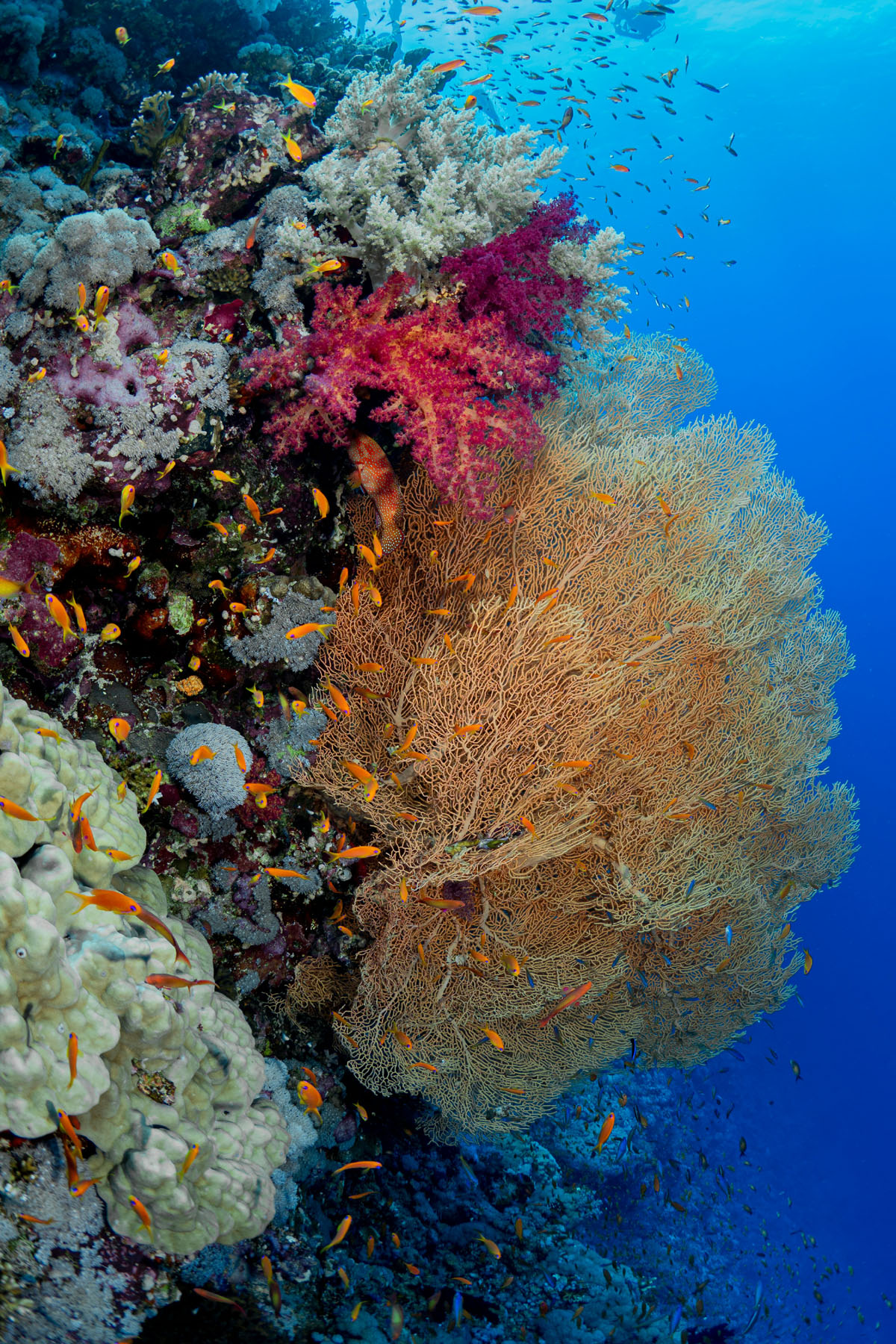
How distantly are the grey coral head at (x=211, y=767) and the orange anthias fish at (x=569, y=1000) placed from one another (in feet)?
7.60

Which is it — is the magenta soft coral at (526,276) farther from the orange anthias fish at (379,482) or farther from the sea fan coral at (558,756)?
the orange anthias fish at (379,482)

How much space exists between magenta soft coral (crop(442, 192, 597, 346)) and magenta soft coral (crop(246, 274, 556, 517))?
144 mm

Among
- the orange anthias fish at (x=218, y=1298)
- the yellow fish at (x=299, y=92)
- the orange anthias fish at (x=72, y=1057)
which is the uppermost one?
the yellow fish at (x=299, y=92)

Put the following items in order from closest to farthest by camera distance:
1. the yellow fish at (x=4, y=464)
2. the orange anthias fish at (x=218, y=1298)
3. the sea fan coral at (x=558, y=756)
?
the yellow fish at (x=4, y=464) → the orange anthias fish at (x=218, y=1298) → the sea fan coral at (x=558, y=756)

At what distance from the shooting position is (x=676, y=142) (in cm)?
4516

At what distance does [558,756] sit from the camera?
3.75m

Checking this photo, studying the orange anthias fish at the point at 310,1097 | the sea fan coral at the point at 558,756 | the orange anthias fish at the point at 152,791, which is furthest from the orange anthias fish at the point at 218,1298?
the orange anthias fish at the point at 152,791

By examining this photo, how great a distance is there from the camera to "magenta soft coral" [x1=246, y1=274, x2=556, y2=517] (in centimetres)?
347

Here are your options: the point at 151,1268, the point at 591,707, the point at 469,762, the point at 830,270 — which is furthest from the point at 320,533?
the point at 830,270

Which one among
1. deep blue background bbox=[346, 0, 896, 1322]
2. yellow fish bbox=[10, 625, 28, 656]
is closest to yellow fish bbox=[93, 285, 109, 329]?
yellow fish bbox=[10, 625, 28, 656]

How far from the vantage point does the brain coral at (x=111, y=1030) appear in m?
2.14

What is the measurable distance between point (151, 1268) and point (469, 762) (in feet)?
8.76

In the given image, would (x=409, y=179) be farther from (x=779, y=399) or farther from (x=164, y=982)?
(x=779, y=399)

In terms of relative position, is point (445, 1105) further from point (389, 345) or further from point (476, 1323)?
point (389, 345)
